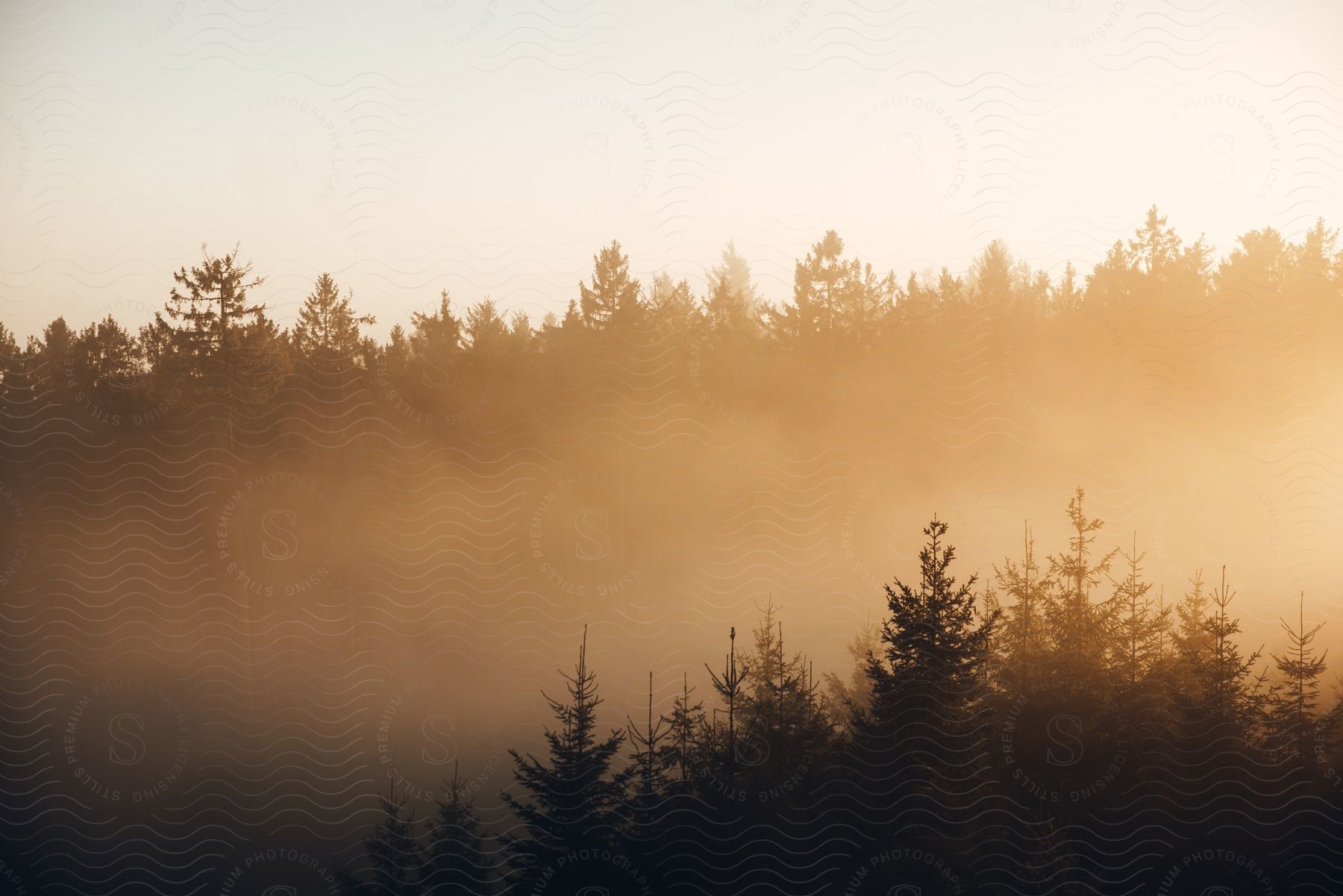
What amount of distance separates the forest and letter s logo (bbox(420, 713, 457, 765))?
26cm

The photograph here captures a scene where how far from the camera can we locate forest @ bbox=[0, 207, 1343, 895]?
114 feet

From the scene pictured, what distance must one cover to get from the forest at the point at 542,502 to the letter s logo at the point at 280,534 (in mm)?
126

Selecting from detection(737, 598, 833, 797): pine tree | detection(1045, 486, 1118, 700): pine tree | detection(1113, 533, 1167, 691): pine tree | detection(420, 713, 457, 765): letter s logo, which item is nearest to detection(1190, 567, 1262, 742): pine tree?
detection(1113, 533, 1167, 691): pine tree

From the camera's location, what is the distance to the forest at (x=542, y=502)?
34844mm

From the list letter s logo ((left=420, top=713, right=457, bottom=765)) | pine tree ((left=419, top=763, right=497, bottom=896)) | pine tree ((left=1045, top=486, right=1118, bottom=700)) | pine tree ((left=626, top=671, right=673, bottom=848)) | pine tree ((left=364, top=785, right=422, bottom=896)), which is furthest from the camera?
letter s logo ((left=420, top=713, right=457, bottom=765))

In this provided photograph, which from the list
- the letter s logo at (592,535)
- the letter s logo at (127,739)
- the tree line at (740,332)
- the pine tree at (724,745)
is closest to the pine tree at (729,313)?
the tree line at (740,332)

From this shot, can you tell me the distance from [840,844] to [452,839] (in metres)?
11.7

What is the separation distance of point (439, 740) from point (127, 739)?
15.6m

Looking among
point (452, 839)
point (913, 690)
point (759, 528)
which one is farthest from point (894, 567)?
point (452, 839)

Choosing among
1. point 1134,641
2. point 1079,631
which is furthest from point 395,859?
point 1134,641

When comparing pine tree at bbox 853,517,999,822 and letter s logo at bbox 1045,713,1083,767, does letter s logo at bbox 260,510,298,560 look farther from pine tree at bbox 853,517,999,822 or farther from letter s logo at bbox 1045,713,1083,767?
letter s logo at bbox 1045,713,1083,767

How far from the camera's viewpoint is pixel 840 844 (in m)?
21.6

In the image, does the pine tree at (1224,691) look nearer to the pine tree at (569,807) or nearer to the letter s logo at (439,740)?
the pine tree at (569,807)

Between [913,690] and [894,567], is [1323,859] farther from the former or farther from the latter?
[894,567]
